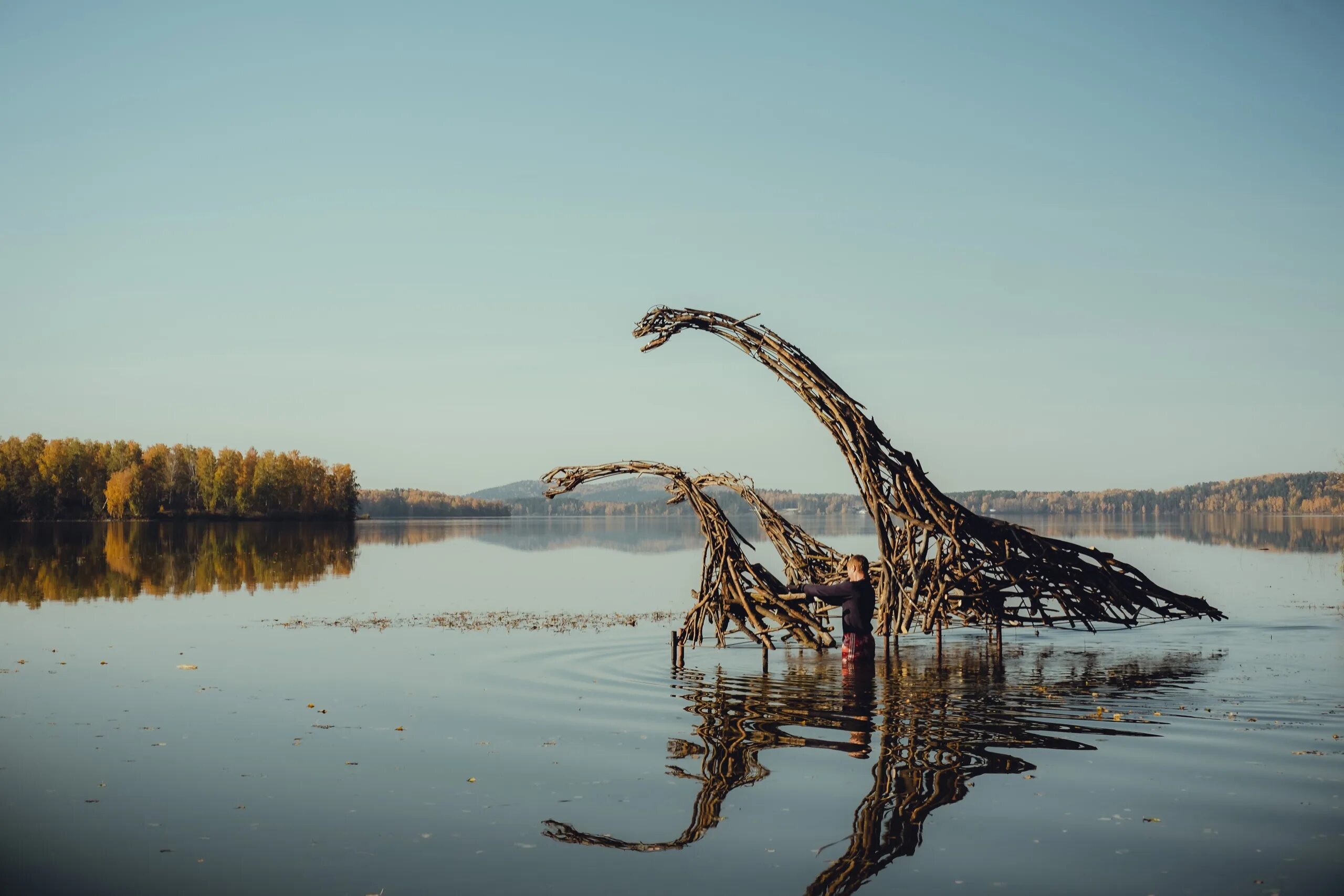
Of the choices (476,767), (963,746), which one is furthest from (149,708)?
(963,746)

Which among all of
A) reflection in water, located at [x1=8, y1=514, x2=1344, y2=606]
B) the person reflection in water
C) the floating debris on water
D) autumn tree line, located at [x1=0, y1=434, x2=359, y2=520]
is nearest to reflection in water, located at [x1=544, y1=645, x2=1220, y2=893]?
the person reflection in water

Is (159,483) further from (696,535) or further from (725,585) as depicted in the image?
(725,585)

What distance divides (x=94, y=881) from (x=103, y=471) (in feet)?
549

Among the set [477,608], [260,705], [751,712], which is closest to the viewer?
[751,712]

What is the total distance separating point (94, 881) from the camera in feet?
28.6

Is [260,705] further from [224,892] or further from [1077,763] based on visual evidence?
[1077,763]

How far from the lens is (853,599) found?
17.4 m

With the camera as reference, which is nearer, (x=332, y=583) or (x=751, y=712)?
(x=751, y=712)

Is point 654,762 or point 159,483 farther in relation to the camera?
point 159,483

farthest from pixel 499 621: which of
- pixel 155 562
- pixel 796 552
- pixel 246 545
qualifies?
pixel 246 545

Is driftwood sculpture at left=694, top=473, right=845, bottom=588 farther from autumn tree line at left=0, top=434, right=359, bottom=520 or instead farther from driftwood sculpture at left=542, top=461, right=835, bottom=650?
autumn tree line at left=0, top=434, right=359, bottom=520

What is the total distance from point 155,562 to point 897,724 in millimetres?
48934

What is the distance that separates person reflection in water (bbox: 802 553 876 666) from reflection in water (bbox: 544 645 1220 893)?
0.43 meters

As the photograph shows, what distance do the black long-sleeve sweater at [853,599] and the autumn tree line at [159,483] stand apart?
14589 cm
